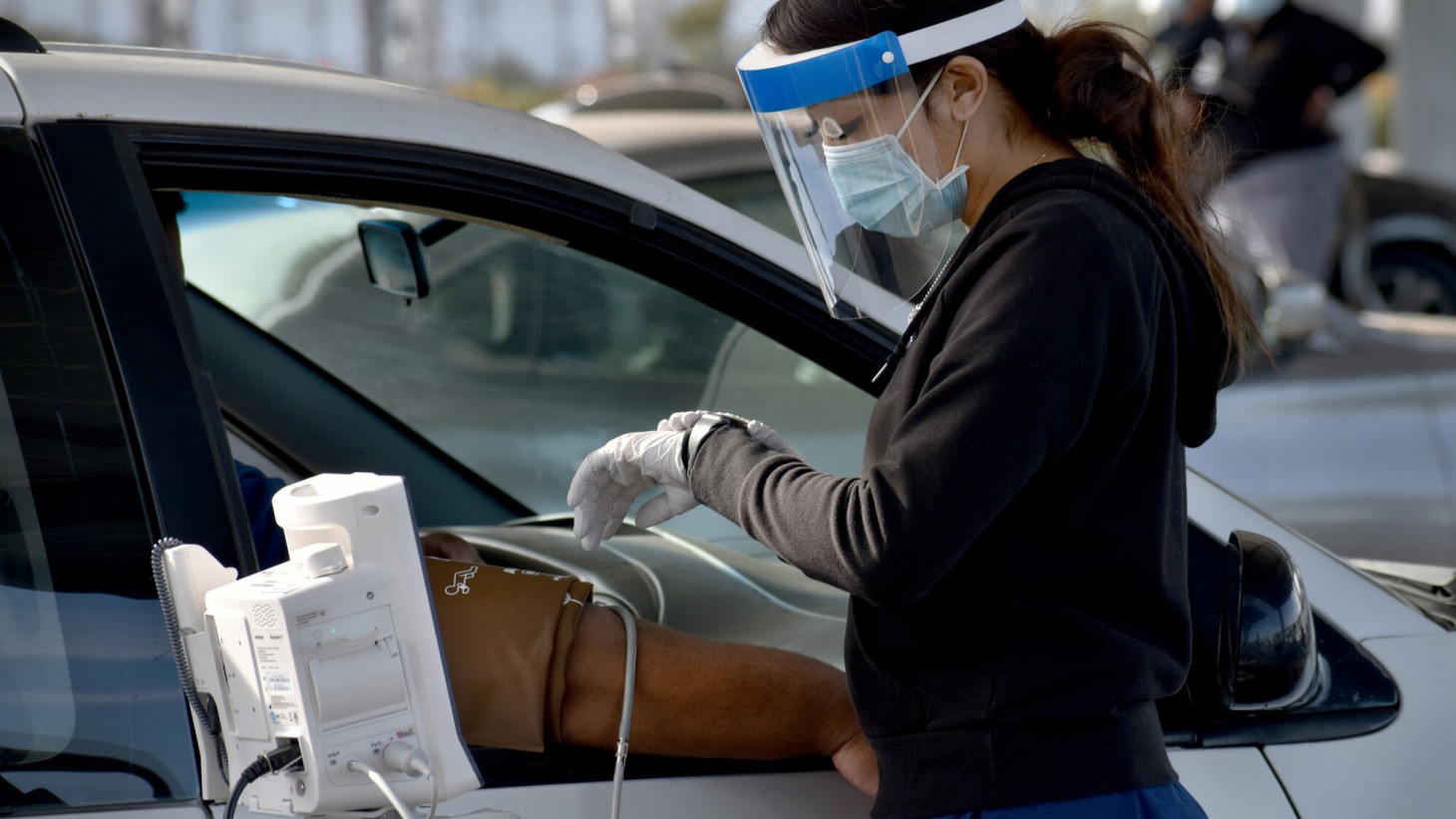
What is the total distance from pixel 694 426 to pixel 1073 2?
0.62 meters

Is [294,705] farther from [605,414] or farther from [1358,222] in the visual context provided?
[1358,222]

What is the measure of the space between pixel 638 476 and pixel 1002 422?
501 millimetres

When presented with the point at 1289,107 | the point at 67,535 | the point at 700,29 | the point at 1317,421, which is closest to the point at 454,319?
the point at 67,535

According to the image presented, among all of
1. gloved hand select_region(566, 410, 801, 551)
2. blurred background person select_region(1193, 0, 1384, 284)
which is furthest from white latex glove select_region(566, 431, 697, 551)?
blurred background person select_region(1193, 0, 1384, 284)

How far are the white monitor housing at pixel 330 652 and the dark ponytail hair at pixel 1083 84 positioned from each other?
24.3 inches

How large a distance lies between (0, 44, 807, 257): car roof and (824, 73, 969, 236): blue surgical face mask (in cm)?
29

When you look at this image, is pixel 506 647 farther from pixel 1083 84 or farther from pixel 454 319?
pixel 454 319

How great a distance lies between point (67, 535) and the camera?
1.42m

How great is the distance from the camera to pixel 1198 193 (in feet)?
5.07

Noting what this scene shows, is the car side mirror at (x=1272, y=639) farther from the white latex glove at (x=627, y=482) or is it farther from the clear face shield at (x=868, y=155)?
the white latex glove at (x=627, y=482)

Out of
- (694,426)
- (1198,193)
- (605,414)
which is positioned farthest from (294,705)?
(605,414)

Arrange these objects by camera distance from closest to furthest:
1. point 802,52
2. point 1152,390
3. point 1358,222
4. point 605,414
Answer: point 1152,390 < point 802,52 < point 605,414 < point 1358,222

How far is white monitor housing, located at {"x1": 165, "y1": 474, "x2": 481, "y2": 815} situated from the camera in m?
1.22

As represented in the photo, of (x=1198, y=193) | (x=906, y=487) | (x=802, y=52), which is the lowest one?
(x=906, y=487)
